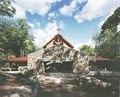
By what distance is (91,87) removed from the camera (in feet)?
73.4

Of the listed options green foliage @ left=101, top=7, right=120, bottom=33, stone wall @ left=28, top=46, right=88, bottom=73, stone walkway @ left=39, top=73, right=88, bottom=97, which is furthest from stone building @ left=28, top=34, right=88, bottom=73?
green foliage @ left=101, top=7, right=120, bottom=33

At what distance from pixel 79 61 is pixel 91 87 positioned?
13.5 m

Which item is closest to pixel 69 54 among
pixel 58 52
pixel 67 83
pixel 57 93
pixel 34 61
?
pixel 58 52

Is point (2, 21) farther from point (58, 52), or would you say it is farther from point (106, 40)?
point (106, 40)

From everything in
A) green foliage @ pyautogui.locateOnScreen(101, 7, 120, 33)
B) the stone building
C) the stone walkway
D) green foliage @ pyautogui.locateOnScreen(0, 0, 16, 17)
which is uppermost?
green foliage @ pyautogui.locateOnScreen(0, 0, 16, 17)

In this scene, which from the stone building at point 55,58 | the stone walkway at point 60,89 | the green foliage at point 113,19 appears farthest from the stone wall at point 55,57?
the green foliage at point 113,19

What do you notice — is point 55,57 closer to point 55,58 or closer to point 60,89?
→ point 55,58

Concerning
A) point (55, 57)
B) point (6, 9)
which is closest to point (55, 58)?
point (55, 57)

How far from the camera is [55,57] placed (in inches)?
1419

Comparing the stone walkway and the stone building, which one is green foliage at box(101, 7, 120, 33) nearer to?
the stone walkway

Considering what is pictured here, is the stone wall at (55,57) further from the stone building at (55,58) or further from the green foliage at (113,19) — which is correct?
the green foliage at (113,19)

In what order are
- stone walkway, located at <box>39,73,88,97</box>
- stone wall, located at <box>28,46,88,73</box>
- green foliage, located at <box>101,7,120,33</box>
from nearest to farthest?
green foliage, located at <box>101,7,120,33</box> < stone walkway, located at <box>39,73,88,97</box> < stone wall, located at <box>28,46,88,73</box>

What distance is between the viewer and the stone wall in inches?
1405

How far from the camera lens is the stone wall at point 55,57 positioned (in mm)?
35688
